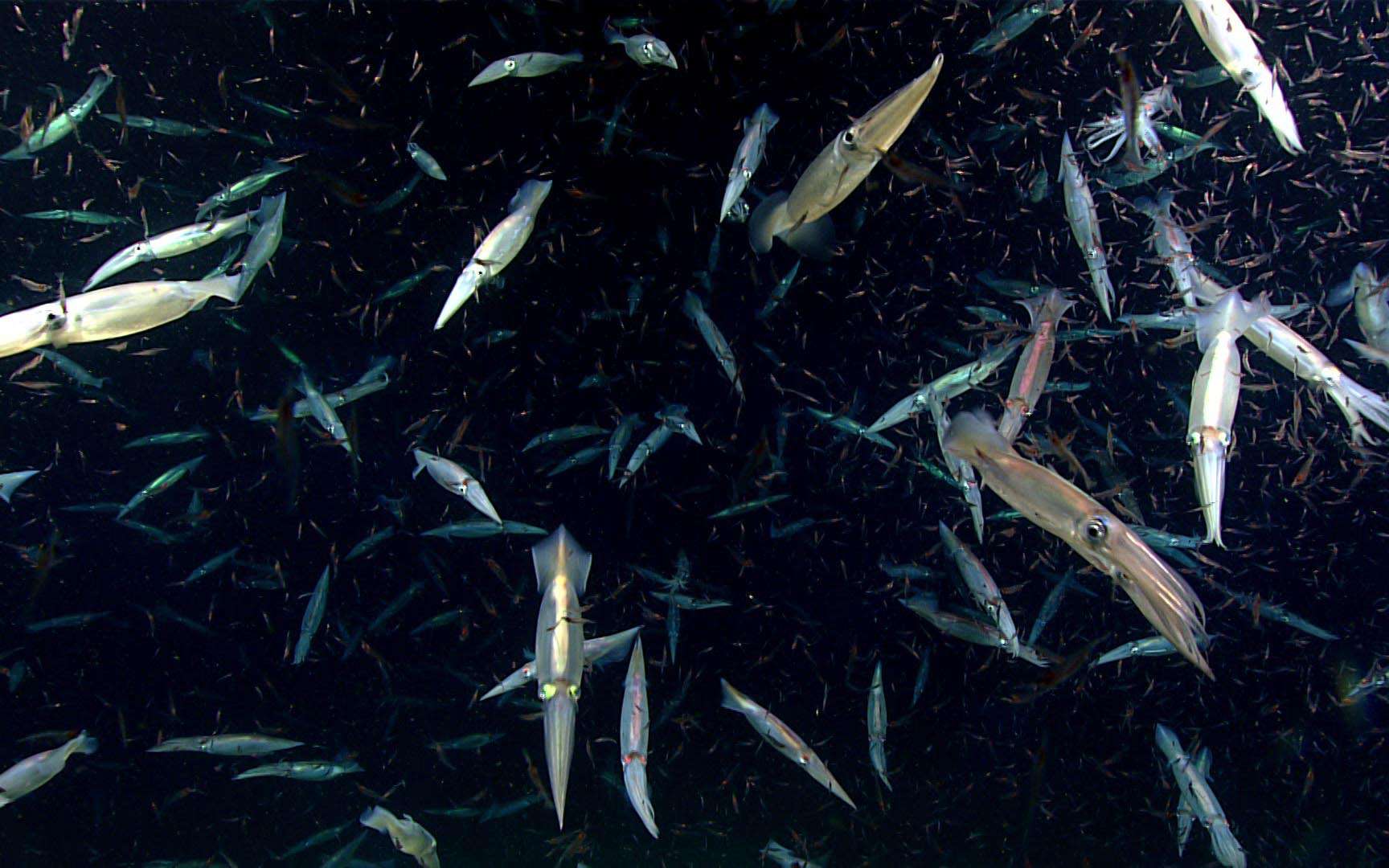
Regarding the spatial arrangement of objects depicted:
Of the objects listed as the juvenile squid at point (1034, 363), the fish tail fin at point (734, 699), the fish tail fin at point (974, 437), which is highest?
the fish tail fin at point (974, 437)

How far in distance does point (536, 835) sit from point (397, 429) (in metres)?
3.65

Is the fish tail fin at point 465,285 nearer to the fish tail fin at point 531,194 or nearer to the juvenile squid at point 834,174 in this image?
the fish tail fin at point 531,194

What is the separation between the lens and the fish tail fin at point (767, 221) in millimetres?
3124

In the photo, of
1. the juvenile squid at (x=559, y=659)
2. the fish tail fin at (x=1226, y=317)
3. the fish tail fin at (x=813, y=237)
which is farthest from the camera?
the fish tail fin at (x=813, y=237)

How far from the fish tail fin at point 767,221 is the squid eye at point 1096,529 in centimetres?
183

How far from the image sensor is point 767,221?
3193mm

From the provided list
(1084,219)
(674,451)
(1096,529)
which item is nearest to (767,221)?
(1084,219)

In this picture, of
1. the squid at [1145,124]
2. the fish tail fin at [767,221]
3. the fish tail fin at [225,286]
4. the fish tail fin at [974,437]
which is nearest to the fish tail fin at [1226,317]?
the squid at [1145,124]

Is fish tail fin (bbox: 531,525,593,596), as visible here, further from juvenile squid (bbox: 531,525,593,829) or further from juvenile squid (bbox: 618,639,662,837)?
juvenile squid (bbox: 618,639,662,837)

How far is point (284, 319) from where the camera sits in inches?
191

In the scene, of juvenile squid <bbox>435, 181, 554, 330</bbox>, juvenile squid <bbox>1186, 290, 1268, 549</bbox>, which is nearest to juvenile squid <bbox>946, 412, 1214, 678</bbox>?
juvenile squid <bbox>1186, 290, 1268, 549</bbox>

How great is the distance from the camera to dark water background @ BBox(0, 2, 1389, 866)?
456cm

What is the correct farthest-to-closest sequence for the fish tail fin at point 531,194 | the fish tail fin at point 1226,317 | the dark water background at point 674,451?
1. the dark water background at point 674,451
2. the fish tail fin at point 531,194
3. the fish tail fin at point 1226,317

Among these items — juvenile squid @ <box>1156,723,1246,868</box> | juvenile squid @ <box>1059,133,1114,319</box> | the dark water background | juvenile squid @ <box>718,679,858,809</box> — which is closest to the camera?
juvenile squid @ <box>1059,133,1114,319</box>
